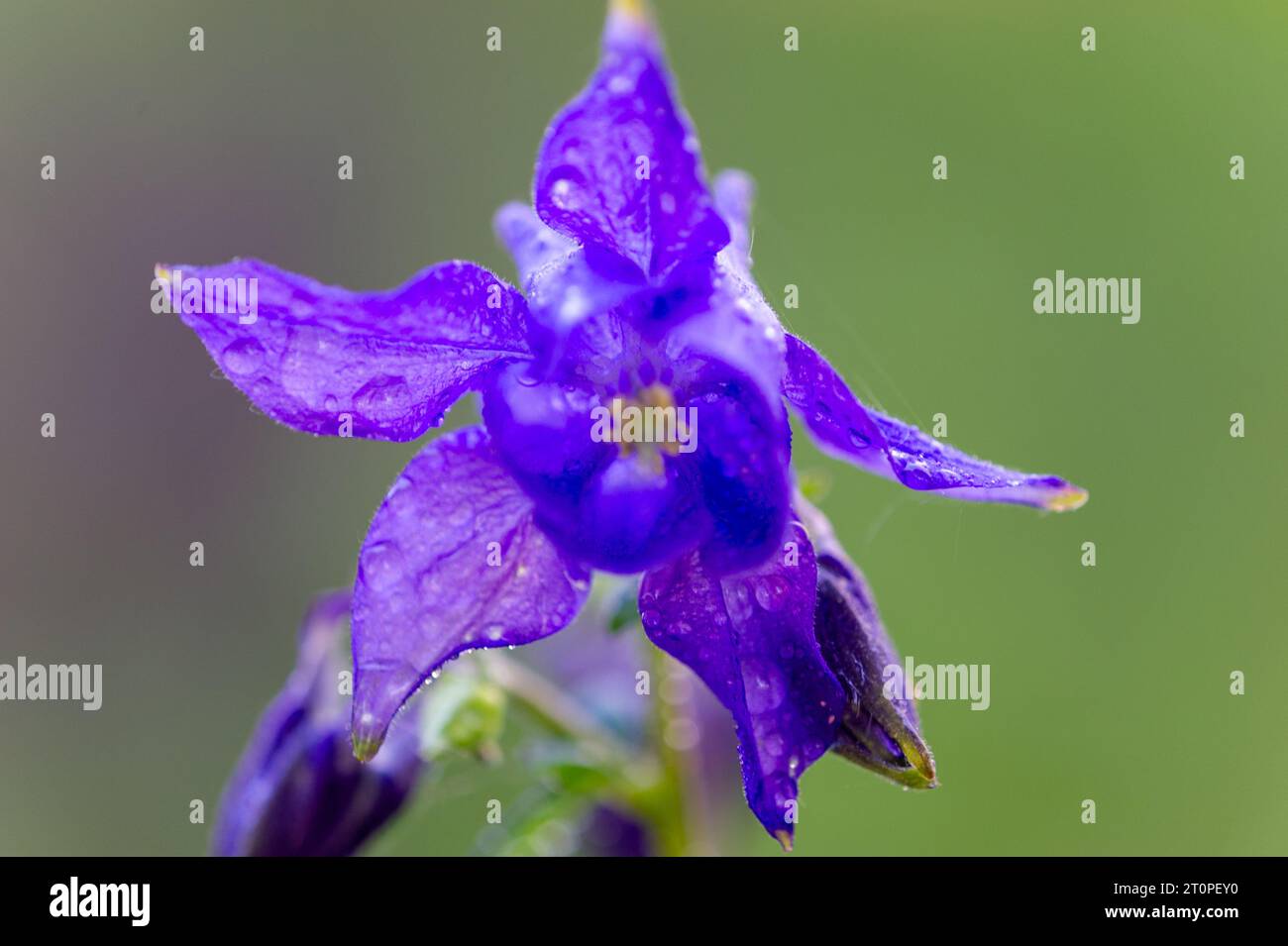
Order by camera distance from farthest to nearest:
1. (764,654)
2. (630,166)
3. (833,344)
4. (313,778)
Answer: (833,344) < (313,778) < (764,654) < (630,166)

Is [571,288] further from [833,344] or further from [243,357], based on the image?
[833,344]

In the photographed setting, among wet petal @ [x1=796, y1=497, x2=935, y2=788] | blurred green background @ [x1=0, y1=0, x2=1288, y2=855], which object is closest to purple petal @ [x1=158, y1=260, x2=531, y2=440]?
wet petal @ [x1=796, y1=497, x2=935, y2=788]

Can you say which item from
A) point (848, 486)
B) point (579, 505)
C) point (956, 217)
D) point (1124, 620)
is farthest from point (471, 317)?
point (956, 217)

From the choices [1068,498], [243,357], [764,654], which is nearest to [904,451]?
[1068,498]

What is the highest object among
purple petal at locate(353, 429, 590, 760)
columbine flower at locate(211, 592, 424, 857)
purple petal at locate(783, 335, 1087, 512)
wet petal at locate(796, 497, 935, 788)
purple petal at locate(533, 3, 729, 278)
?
purple petal at locate(533, 3, 729, 278)

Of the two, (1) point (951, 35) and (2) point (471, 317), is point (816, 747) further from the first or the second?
(1) point (951, 35)

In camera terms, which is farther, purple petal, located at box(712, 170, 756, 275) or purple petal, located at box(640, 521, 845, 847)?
purple petal, located at box(712, 170, 756, 275)

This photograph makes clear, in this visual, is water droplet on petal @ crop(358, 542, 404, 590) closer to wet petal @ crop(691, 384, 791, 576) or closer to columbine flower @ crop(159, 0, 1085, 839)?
columbine flower @ crop(159, 0, 1085, 839)
